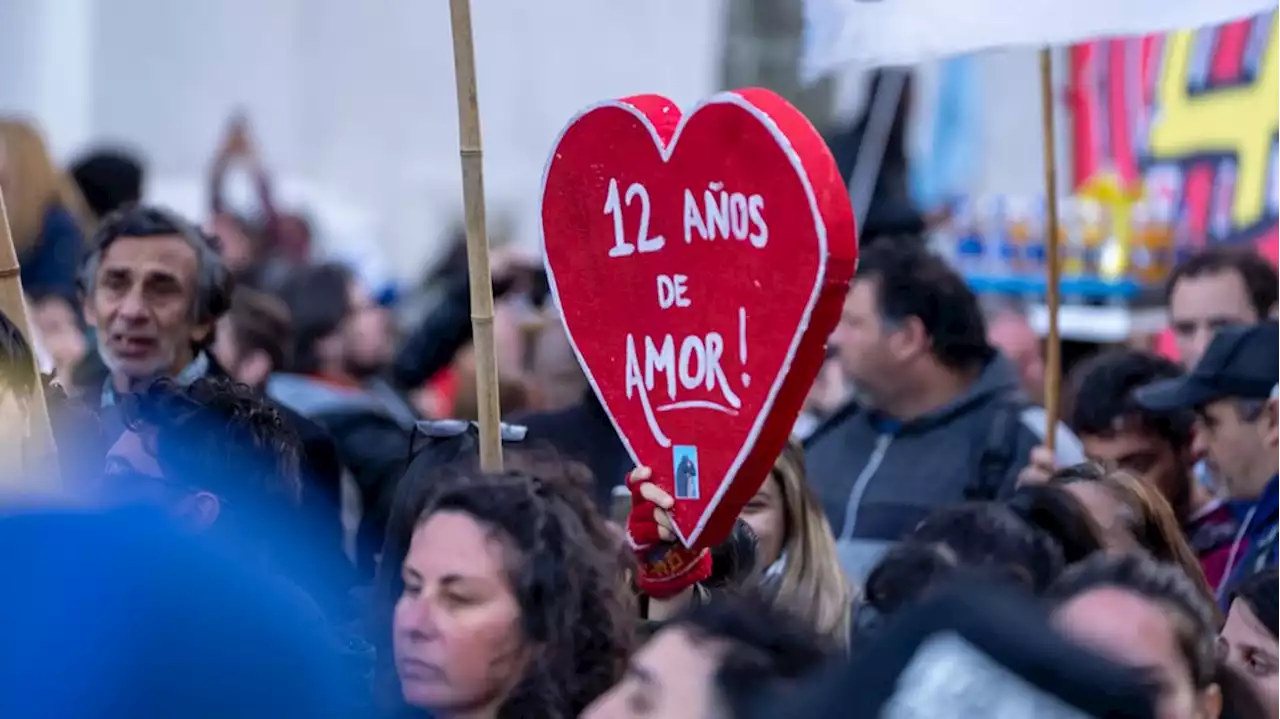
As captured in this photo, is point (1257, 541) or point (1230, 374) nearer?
point (1257, 541)

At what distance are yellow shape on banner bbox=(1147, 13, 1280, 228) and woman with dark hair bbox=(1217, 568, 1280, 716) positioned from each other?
4393 millimetres

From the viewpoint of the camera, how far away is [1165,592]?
→ 8.38 feet

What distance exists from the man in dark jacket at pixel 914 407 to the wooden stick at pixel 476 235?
1.80m

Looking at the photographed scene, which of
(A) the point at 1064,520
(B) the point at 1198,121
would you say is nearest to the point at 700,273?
(A) the point at 1064,520

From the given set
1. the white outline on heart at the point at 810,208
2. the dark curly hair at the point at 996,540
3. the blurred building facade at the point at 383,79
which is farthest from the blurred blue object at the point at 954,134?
the white outline on heart at the point at 810,208

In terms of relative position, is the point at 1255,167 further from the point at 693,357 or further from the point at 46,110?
the point at 46,110

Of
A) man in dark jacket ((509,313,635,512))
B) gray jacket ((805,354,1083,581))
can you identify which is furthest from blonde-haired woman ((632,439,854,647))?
gray jacket ((805,354,1083,581))

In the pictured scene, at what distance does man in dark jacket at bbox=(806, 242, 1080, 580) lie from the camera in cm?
475

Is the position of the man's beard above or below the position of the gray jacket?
above

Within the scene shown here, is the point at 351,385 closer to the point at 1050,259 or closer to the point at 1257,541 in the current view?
the point at 1050,259

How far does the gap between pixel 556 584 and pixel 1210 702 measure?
84cm

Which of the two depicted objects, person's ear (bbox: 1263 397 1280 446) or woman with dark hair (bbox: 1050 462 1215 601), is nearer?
woman with dark hair (bbox: 1050 462 1215 601)

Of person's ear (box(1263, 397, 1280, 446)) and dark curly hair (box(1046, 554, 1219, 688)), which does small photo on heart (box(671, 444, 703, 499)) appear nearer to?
dark curly hair (box(1046, 554, 1219, 688))

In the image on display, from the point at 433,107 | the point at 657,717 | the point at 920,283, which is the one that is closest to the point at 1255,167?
the point at 920,283
